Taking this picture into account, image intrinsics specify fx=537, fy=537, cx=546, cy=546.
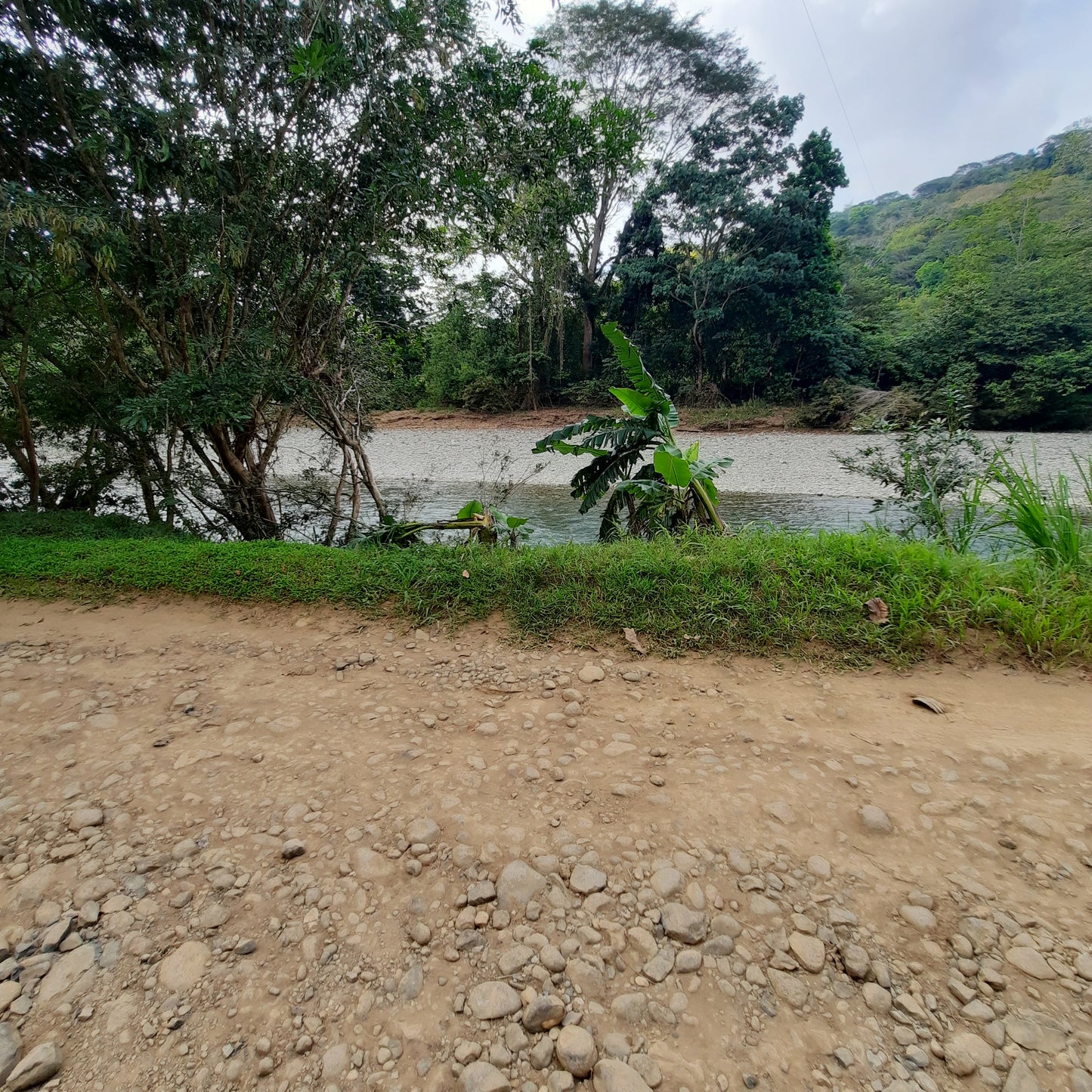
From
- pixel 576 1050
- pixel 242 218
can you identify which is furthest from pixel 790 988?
pixel 242 218

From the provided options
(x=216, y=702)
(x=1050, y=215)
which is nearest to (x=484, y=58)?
(x=216, y=702)

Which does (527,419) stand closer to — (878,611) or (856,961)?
(878,611)

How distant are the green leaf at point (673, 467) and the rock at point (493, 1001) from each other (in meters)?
3.41

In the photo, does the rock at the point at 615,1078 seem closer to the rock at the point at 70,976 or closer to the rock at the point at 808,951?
the rock at the point at 808,951

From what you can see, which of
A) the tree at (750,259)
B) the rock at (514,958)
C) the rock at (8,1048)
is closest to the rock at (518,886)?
the rock at (514,958)

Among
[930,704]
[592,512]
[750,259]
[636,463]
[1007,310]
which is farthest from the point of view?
[750,259]

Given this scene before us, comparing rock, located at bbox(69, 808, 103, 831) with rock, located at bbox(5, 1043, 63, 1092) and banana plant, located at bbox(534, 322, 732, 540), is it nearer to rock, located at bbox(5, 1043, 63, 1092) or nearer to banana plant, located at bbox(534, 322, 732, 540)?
rock, located at bbox(5, 1043, 63, 1092)

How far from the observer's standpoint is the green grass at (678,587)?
106 inches

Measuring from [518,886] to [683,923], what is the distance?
17.4 inches

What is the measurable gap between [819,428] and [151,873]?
1909 cm

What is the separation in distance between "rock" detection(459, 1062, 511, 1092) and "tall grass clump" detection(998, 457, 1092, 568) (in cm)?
369

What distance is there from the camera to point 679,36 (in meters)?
20.0

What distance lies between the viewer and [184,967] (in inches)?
50.3

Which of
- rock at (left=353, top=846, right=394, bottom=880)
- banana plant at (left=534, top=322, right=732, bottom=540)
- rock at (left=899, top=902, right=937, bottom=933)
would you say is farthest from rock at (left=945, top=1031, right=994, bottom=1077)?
banana plant at (left=534, top=322, right=732, bottom=540)
